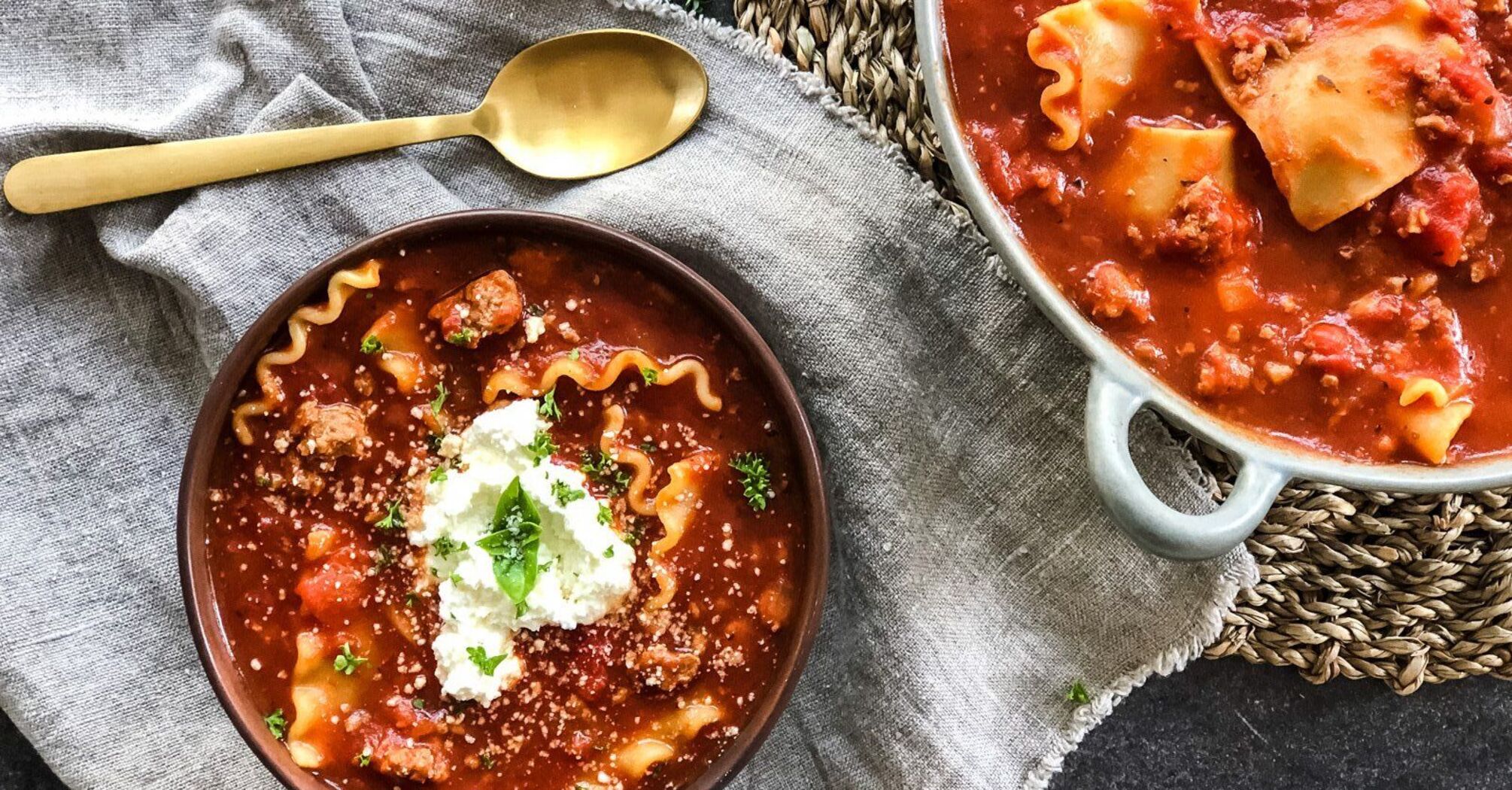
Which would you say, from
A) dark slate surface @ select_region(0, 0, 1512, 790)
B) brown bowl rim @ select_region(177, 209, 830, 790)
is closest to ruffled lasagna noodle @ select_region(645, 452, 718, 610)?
brown bowl rim @ select_region(177, 209, 830, 790)

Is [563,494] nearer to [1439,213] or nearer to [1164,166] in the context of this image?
[1164,166]

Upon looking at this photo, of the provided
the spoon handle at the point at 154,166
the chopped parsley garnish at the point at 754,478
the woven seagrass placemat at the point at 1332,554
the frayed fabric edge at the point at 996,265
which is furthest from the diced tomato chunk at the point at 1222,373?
the spoon handle at the point at 154,166

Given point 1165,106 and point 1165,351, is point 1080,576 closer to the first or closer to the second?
point 1165,351

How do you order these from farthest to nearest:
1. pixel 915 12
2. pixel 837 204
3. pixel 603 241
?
1. pixel 837 204
2. pixel 603 241
3. pixel 915 12

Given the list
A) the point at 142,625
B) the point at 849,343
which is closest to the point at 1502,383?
the point at 849,343

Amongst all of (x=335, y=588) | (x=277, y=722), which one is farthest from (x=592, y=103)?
(x=277, y=722)

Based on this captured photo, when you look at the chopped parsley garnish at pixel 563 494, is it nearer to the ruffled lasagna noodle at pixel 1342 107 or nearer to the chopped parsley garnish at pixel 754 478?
the chopped parsley garnish at pixel 754 478
